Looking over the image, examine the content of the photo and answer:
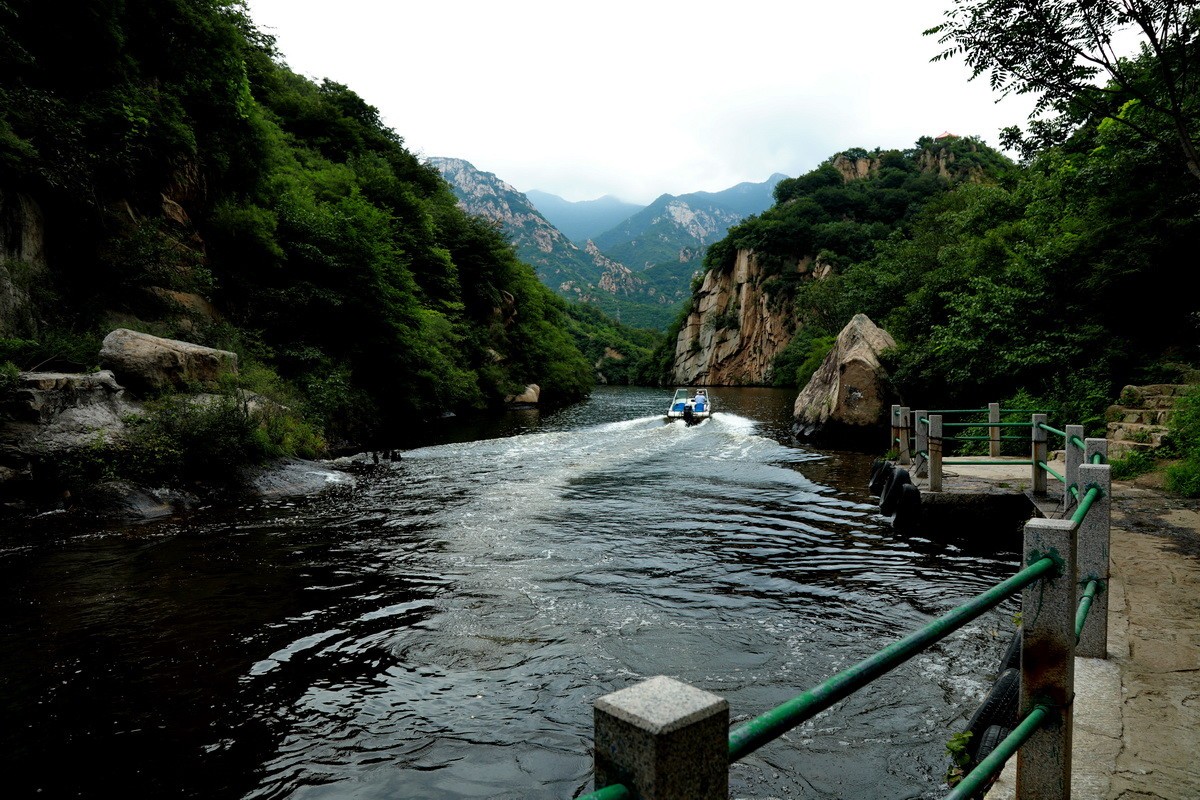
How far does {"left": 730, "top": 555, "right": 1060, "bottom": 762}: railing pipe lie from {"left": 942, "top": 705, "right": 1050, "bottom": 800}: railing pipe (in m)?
0.30

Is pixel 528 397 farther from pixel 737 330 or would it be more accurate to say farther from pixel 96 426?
pixel 737 330

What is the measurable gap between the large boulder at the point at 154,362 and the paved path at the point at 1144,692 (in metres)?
14.1

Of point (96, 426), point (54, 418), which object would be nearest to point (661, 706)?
point (96, 426)

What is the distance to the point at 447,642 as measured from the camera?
5.81m

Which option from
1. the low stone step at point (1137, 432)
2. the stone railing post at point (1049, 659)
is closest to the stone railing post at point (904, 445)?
the low stone step at point (1137, 432)

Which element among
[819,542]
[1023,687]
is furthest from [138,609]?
[819,542]

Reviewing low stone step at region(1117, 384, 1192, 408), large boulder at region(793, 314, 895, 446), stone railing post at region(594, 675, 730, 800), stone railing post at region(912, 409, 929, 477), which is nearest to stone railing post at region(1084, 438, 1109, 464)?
stone railing post at region(594, 675, 730, 800)

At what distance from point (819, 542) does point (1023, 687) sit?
701 cm

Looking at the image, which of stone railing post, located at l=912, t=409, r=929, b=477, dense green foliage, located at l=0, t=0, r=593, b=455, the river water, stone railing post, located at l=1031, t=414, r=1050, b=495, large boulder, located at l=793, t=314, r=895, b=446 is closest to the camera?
the river water

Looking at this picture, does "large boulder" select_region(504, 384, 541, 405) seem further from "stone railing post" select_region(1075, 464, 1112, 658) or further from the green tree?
"stone railing post" select_region(1075, 464, 1112, 658)

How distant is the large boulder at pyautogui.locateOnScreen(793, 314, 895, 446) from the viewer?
20.0 m

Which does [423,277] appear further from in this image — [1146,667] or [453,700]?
[1146,667]

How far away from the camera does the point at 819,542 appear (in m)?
9.14

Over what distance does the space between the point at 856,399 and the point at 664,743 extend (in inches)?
812
